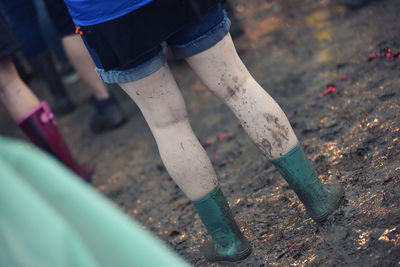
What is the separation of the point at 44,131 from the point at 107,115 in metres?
0.72

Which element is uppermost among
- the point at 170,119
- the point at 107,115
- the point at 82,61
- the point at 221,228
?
the point at 170,119

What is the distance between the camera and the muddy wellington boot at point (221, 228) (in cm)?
136

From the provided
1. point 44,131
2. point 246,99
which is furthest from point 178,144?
point 44,131

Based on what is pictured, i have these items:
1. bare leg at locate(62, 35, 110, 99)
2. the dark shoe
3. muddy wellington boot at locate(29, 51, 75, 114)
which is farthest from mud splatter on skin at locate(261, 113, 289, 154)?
muddy wellington boot at locate(29, 51, 75, 114)

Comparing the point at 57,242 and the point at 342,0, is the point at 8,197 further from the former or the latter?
the point at 342,0

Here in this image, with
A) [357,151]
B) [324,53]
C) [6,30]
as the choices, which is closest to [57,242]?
[357,151]

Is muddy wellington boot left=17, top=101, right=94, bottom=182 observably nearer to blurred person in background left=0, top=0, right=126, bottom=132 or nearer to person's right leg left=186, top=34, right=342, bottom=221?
blurred person in background left=0, top=0, right=126, bottom=132

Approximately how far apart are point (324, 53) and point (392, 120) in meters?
0.97

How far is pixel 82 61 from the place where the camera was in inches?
104

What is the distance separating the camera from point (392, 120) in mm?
1759

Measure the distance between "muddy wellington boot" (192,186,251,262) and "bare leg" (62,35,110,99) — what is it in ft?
5.05

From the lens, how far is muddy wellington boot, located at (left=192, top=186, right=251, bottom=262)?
136 centimetres

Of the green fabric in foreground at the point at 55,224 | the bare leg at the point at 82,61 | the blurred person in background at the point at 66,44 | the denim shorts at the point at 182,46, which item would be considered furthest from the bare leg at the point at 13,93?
the green fabric in foreground at the point at 55,224

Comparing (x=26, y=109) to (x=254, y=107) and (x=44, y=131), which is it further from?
(x=254, y=107)
